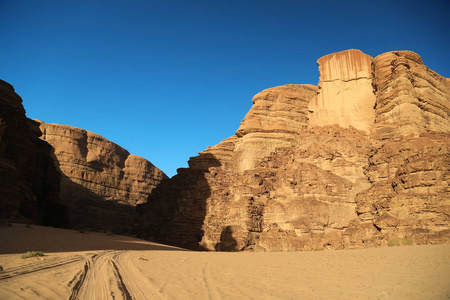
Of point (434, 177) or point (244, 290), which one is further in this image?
point (434, 177)

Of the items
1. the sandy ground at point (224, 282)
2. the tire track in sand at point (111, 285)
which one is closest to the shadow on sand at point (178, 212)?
the sandy ground at point (224, 282)

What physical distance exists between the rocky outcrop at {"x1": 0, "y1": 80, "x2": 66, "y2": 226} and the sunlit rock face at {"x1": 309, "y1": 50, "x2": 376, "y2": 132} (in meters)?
31.1

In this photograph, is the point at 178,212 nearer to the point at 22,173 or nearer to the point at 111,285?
the point at 22,173

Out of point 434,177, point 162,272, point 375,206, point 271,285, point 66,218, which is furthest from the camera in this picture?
point 66,218

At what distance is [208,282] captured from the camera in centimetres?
907

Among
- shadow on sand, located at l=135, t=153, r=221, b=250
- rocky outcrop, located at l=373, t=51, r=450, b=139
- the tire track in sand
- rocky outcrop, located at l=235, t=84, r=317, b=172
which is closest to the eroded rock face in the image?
shadow on sand, located at l=135, t=153, r=221, b=250

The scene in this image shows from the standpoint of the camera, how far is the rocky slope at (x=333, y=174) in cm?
2138

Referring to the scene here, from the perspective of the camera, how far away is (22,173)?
31672 millimetres

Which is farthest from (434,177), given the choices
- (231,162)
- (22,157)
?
(22,157)

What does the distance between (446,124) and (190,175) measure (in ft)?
103

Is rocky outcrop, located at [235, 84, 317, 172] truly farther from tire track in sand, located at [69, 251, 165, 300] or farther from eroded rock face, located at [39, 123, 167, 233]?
eroded rock face, located at [39, 123, 167, 233]

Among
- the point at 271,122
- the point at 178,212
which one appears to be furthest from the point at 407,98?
the point at 178,212

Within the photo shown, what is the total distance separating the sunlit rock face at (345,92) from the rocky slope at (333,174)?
0.38 feet

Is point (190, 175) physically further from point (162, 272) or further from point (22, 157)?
point (162, 272)
